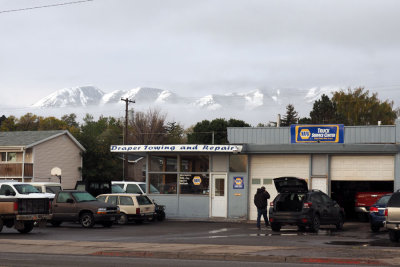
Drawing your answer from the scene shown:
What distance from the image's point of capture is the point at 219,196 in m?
34.6

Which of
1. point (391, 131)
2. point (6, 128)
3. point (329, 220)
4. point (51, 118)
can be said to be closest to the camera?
point (329, 220)

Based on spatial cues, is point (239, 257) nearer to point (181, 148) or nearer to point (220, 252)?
point (220, 252)

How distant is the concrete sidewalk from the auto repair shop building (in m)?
14.8

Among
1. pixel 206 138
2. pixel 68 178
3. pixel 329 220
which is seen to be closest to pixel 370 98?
pixel 206 138

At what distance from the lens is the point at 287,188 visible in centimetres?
2538

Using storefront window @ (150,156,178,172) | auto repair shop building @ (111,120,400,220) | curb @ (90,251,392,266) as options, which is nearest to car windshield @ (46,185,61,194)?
auto repair shop building @ (111,120,400,220)

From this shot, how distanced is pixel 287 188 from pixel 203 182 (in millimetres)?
10349

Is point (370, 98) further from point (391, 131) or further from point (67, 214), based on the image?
point (67, 214)

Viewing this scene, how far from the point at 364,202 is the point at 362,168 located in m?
Answer: 1.70

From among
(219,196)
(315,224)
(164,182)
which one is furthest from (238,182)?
(315,224)

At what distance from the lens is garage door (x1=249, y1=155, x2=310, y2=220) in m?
33.3

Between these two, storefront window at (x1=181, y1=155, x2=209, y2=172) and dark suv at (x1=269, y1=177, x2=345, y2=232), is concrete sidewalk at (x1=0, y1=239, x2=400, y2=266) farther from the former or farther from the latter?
storefront window at (x1=181, y1=155, x2=209, y2=172)

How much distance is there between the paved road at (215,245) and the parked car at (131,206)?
3.15m

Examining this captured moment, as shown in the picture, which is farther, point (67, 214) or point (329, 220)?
point (67, 214)
